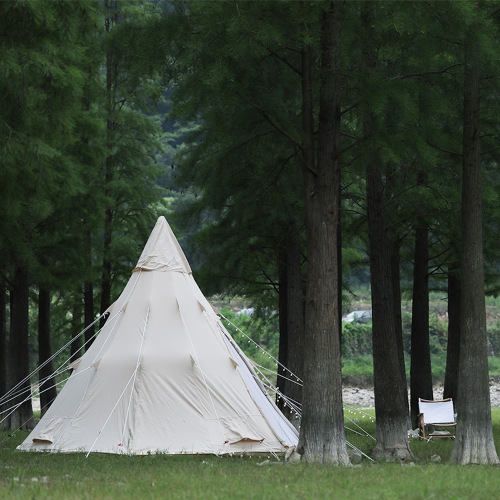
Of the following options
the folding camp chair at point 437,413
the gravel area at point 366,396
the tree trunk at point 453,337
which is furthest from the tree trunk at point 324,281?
the gravel area at point 366,396

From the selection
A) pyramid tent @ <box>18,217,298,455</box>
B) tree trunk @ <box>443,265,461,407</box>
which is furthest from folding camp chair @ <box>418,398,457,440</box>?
pyramid tent @ <box>18,217,298,455</box>

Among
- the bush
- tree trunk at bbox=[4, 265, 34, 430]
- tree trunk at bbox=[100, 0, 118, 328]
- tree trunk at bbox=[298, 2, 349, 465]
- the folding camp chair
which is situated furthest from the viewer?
the bush

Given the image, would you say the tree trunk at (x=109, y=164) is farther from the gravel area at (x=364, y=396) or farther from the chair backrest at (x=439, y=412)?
the gravel area at (x=364, y=396)

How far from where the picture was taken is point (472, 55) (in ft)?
42.2

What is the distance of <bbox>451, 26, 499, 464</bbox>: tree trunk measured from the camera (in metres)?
12.9

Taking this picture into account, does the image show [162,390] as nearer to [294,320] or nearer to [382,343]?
[382,343]

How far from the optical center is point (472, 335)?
13055 mm

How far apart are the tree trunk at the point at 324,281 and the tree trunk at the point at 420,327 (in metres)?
6.81

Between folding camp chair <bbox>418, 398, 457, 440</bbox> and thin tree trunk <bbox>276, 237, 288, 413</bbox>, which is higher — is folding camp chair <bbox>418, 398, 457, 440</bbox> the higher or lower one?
the lower one

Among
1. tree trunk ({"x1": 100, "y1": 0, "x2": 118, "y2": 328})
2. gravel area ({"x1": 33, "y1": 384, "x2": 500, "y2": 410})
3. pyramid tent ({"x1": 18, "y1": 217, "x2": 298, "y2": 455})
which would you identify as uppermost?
tree trunk ({"x1": 100, "y1": 0, "x2": 118, "y2": 328})

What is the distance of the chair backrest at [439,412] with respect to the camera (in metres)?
19.2

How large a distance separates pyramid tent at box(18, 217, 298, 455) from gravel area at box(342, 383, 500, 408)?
30340mm

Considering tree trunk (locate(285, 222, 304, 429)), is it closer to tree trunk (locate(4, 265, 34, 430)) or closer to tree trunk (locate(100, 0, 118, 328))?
tree trunk (locate(4, 265, 34, 430))

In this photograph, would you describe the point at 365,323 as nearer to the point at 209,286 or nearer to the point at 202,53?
the point at 209,286
